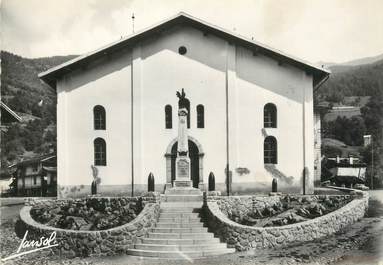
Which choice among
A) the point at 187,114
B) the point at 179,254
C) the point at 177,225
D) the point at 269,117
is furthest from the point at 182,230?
the point at 269,117

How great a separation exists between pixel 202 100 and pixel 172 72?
191cm

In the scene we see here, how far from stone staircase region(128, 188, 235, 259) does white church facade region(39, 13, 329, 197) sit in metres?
5.12

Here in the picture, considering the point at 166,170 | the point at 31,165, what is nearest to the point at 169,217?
the point at 166,170

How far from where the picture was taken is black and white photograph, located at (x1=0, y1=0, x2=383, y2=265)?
16.5 metres

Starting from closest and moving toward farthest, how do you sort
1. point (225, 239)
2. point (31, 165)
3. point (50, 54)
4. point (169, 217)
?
point (225, 239)
point (169, 217)
point (50, 54)
point (31, 165)

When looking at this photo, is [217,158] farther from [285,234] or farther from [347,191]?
[285,234]

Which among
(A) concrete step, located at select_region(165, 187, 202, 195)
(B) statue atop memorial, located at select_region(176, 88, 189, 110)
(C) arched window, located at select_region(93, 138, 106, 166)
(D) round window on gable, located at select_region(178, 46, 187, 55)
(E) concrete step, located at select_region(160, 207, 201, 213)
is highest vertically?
(D) round window on gable, located at select_region(178, 46, 187, 55)

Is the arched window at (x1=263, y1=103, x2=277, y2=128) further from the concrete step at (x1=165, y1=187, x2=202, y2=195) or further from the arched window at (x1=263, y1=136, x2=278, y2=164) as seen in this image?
the concrete step at (x1=165, y1=187, x2=202, y2=195)

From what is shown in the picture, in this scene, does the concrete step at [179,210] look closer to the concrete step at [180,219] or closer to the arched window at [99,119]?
the concrete step at [180,219]

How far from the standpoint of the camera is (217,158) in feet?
79.8

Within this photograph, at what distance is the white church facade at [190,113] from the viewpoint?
24.2 meters

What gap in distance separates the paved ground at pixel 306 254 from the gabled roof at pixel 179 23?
8.64m

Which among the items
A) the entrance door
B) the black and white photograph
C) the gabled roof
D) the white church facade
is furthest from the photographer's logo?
the entrance door

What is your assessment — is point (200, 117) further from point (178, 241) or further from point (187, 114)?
point (178, 241)
